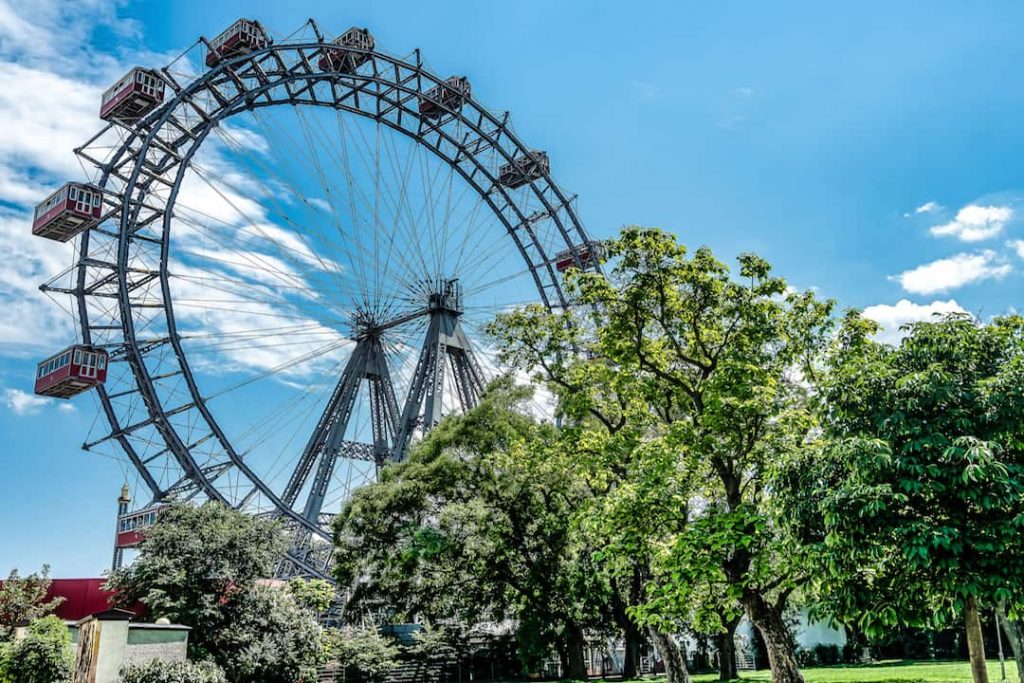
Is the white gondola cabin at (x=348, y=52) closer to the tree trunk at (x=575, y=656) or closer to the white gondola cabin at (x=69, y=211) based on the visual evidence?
the white gondola cabin at (x=69, y=211)

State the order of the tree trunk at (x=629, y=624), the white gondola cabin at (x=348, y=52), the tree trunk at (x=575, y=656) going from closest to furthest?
the tree trunk at (x=629, y=624) < the tree trunk at (x=575, y=656) < the white gondola cabin at (x=348, y=52)

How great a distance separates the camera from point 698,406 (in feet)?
47.5

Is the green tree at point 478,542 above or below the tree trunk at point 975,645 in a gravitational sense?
above

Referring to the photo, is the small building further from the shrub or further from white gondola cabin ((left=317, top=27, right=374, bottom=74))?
white gondola cabin ((left=317, top=27, right=374, bottom=74))

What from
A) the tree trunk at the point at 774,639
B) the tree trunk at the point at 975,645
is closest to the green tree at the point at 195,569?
the tree trunk at the point at 774,639

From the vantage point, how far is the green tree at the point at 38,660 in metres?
A: 13.6

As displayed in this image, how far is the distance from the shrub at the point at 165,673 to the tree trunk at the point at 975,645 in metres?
12.0

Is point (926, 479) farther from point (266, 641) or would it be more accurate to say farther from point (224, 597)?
point (224, 597)

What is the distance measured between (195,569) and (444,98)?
23442 mm

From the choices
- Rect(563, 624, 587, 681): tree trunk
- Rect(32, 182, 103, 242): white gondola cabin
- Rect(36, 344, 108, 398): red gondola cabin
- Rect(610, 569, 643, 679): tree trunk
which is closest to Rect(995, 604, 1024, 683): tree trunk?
Rect(610, 569, 643, 679): tree trunk

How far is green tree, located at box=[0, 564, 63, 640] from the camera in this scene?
2350 cm

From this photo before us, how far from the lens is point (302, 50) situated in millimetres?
31031

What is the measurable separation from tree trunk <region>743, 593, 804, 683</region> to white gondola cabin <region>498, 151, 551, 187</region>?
2760 centimetres

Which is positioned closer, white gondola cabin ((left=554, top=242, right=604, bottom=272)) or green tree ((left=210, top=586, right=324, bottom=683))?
green tree ((left=210, top=586, right=324, bottom=683))
